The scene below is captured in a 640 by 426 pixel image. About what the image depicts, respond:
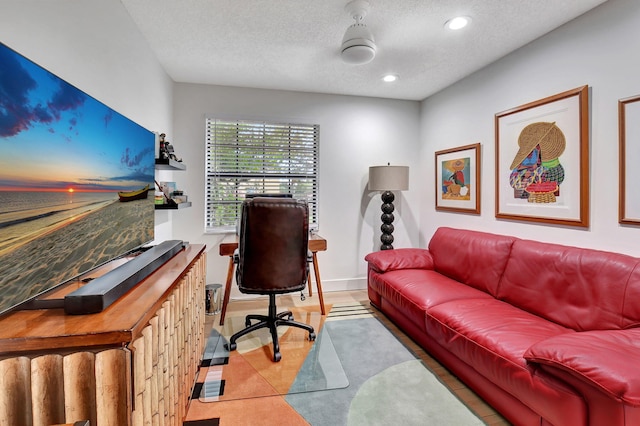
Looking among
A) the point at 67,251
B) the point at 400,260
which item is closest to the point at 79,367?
the point at 67,251

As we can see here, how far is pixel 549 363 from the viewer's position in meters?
1.30

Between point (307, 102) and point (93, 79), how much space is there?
2.43m

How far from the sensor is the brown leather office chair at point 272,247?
2182mm

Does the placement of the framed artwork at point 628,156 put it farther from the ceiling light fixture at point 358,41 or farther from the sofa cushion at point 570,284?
the ceiling light fixture at point 358,41

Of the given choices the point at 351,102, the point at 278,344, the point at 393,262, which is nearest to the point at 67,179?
the point at 278,344

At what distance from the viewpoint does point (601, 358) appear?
1191 millimetres

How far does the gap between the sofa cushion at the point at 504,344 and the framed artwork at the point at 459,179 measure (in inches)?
49.2

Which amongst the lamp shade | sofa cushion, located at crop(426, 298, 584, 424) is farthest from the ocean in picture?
the lamp shade

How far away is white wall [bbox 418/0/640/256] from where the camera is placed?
73.8 inches

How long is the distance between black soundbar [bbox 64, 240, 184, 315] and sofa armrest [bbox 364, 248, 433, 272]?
2037mm

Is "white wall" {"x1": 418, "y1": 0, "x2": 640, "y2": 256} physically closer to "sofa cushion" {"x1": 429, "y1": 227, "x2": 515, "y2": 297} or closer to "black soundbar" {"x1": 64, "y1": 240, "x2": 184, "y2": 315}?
"sofa cushion" {"x1": 429, "y1": 227, "x2": 515, "y2": 297}

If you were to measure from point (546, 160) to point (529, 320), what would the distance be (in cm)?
126

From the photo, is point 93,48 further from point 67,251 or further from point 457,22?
point 457,22

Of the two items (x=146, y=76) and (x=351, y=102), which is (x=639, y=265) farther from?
(x=146, y=76)
